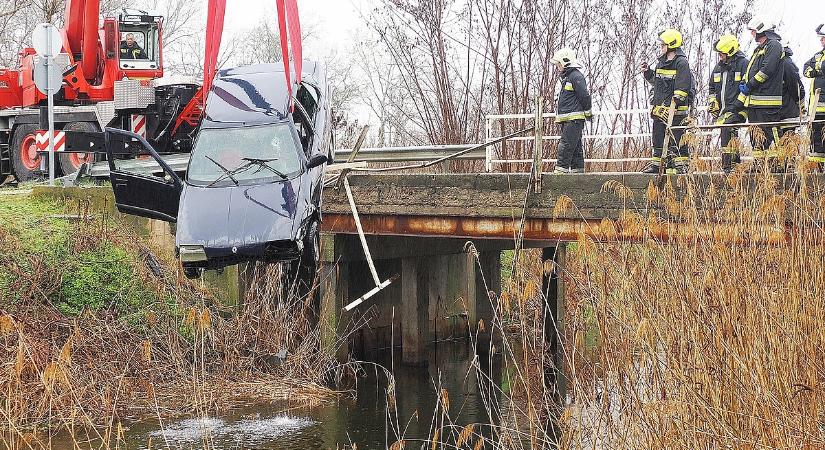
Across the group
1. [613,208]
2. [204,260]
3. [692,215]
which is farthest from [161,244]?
[692,215]

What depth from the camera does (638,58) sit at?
19.2 meters

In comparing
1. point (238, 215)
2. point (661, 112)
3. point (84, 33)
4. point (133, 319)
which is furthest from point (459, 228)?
point (84, 33)

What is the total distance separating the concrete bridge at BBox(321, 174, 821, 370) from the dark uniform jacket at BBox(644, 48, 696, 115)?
946 mm

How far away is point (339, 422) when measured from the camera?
43.0 ft

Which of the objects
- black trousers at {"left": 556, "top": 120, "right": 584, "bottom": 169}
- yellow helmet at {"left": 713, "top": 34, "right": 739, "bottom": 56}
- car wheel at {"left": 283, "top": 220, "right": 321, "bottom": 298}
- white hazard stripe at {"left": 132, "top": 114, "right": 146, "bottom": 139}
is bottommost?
car wheel at {"left": 283, "top": 220, "right": 321, "bottom": 298}

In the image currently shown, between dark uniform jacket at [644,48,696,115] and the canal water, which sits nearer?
dark uniform jacket at [644,48,696,115]

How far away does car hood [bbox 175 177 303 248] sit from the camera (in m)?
10.2

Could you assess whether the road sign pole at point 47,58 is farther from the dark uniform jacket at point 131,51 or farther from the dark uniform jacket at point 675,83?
the dark uniform jacket at point 675,83

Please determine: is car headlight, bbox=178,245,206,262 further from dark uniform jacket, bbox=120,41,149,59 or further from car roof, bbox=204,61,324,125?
dark uniform jacket, bbox=120,41,149,59

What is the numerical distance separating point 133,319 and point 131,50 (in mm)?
5881

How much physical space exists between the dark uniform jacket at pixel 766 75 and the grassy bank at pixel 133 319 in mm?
6614

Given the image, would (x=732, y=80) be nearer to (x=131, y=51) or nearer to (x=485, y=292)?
(x=485, y=292)

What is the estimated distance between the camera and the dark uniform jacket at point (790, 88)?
36.2ft

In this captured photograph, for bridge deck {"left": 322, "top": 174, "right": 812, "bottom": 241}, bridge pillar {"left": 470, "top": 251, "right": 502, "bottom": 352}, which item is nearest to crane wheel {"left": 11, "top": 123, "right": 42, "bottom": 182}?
bridge deck {"left": 322, "top": 174, "right": 812, "bottom": 241}
